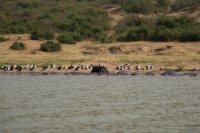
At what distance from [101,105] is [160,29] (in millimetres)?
26903

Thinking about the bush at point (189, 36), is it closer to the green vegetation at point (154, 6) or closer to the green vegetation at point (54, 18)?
the green vegetation at point (54, 18)

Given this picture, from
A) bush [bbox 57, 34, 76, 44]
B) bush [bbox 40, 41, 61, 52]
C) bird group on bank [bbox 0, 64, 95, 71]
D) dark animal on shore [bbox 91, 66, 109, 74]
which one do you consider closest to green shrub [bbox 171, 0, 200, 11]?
bush [bbox 57, 34, 76, 44]

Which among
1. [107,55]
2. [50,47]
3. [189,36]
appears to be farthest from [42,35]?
[189,36]

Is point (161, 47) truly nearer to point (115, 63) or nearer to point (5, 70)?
point (115, 63)

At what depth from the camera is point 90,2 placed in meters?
67.1

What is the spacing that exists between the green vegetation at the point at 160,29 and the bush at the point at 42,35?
17.6 feet

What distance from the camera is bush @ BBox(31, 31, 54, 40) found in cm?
4500

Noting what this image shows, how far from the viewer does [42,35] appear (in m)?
45.2

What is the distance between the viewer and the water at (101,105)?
14922 millimetres

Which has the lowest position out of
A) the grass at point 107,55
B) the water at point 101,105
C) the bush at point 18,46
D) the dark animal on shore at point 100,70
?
the water at point 101,105

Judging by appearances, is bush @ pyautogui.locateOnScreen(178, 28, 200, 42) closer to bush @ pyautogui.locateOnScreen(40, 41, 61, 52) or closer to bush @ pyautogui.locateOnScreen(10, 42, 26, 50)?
bush @ pyautogui.locateOnScreen(40, 41, 61, 52)

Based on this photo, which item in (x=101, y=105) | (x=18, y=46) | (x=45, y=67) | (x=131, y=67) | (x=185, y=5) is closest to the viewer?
(x=101, y=105)

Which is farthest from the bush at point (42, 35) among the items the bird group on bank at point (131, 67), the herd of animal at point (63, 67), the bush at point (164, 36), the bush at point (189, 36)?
the bird group on bank at point (131, 67)

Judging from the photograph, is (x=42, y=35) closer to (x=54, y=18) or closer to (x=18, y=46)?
(x=18, y=46)
